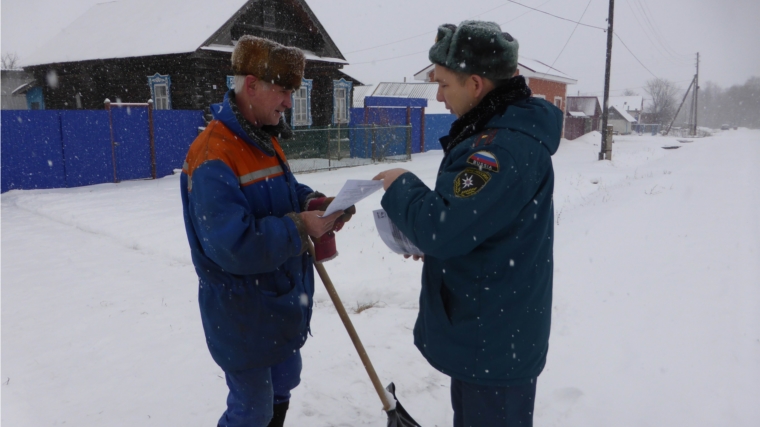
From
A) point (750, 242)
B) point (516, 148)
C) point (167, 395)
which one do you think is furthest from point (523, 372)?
point (750, 242)

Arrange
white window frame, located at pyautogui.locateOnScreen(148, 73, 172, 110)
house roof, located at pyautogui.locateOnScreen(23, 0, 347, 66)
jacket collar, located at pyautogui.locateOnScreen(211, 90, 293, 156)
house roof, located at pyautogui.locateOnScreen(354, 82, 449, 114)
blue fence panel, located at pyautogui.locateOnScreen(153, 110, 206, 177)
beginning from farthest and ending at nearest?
house roof, located at pyautogui.locateOnScreen(354, 82, 449, 114) < white window frame, located at pyautogui.locateOnScreen(148, 73, 172, 110) < house roof, located at pyautogui.locateOnScreen(23, 0, 347, 66) < blue fence panel, located at pyautogui.locateOnScreen(153, 110, 206, 177) < jacket collar, located at pyautogui.locateOnScreen(211, 90, 293, 156)

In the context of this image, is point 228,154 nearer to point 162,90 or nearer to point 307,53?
point 162,90

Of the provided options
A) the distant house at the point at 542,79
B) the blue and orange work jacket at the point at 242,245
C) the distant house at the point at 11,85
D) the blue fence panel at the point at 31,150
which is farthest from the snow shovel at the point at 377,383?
the distant house at the point at 11,85

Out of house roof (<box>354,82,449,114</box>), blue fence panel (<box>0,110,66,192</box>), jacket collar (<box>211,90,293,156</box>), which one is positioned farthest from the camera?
house roof (<box>354,82,449,114</box>)

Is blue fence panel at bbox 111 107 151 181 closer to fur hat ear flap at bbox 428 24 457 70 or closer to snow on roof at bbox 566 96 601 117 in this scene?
fur hat ear flap at bbox 428 24 457 70

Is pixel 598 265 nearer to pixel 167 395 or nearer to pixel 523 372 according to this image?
pixel 523 372

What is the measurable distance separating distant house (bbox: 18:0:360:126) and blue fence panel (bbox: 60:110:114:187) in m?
3.16

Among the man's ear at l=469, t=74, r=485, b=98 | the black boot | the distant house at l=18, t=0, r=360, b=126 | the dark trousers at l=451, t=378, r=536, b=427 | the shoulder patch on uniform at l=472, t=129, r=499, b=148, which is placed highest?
the distant house at l=18, t=0, r=360, b=126

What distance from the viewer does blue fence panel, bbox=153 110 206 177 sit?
1304cm

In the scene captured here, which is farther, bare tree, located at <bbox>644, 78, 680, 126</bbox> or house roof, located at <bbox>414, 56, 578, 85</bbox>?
bare tree, located at <bbox>644, 78, 680, 126</bbox>

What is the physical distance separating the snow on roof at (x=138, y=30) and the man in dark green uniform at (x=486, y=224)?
13.8 meters

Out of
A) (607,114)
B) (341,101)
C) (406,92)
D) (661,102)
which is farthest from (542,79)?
(661,102)

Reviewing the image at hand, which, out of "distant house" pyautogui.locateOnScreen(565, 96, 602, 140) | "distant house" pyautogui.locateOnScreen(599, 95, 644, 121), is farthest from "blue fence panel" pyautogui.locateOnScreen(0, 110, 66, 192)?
"distant house" pyautogui.locateOnScreen(599, 95, 644, 121)

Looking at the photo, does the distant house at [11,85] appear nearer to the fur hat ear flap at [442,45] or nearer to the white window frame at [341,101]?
the white window frame at [341,101]
